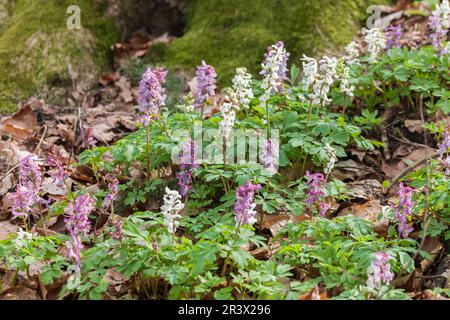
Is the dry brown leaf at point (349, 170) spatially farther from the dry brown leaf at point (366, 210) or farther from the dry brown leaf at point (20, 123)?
the dry brown leaf at point (20, 123)

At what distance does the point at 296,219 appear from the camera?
3941 millimetres

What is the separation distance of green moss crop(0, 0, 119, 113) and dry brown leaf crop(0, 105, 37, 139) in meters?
0.34

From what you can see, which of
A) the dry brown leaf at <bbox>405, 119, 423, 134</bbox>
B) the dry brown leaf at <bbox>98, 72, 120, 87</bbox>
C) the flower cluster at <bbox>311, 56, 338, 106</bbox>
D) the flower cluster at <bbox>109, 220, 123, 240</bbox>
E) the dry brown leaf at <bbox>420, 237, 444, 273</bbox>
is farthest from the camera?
the dry brown leaf at <bbox>98, 72, 120, 87</bbox>

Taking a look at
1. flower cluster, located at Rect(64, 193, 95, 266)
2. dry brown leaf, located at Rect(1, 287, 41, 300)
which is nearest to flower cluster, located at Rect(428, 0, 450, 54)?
flower cluster, located at Rect(64, 193, 95, 266)

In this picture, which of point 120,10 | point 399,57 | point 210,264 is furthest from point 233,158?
point 120,10

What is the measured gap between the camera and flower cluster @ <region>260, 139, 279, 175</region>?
3732 millimetres

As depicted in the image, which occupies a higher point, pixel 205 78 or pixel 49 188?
pixel 205 78

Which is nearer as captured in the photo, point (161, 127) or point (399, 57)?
point (161, 127)

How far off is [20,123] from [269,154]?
2728 mm

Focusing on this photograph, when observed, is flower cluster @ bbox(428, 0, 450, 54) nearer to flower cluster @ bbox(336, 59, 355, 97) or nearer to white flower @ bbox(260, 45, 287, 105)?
flower cluster @ bbox(336, 59, 355, 97)
